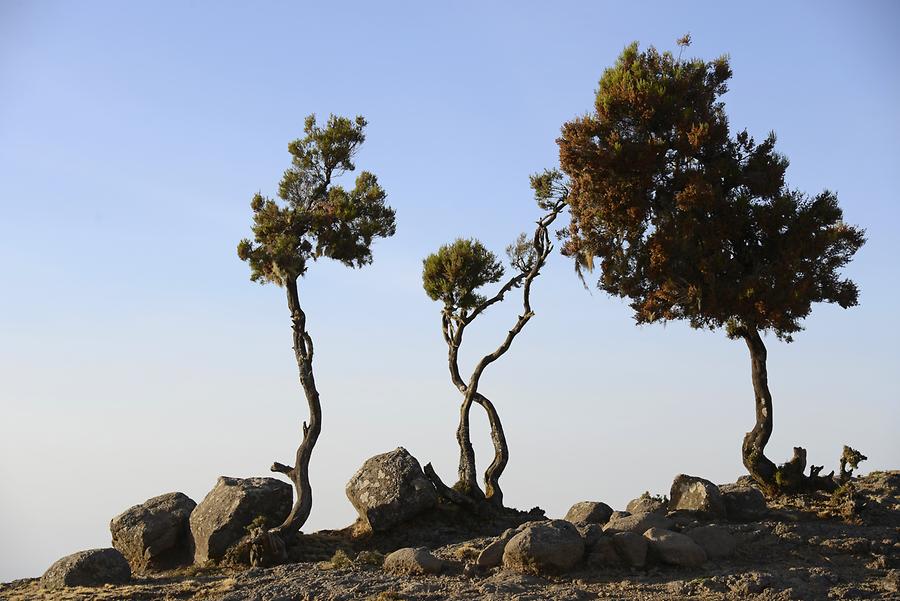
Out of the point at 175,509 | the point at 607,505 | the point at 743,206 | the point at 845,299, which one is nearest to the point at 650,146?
the point at 743,206

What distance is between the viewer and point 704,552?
2250 centimetres

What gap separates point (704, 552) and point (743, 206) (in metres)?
12.4

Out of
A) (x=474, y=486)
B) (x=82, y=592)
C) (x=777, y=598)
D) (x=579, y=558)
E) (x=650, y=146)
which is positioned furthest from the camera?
(x=474, y=486)

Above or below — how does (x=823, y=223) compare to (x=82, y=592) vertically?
above

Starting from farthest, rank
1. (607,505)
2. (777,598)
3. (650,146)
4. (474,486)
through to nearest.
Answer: (474,486) < (650,146) < (607,505) < (777,598)

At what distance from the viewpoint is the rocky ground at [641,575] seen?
20281mm

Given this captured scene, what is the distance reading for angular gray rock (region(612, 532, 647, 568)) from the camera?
22.2 metres

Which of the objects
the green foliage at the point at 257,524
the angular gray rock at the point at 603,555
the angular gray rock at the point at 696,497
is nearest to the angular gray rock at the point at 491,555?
the angular gray rock at the point at 603,555

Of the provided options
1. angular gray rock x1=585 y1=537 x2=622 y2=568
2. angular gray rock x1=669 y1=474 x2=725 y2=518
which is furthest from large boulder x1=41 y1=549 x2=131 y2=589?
angular gray rock x1=669 y1=474 x2=725 y2=518

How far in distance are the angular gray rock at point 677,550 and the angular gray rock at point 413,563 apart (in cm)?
532

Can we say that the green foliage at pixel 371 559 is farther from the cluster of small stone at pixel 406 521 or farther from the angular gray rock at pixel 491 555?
the angular gray rock at pixel 491 555

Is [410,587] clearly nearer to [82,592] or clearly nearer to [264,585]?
[264,585]

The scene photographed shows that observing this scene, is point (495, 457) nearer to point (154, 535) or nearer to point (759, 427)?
point (759, 427)

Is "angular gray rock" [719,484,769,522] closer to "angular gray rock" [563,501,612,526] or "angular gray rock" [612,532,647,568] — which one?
"angular gray rock" [563,501,612,526]
